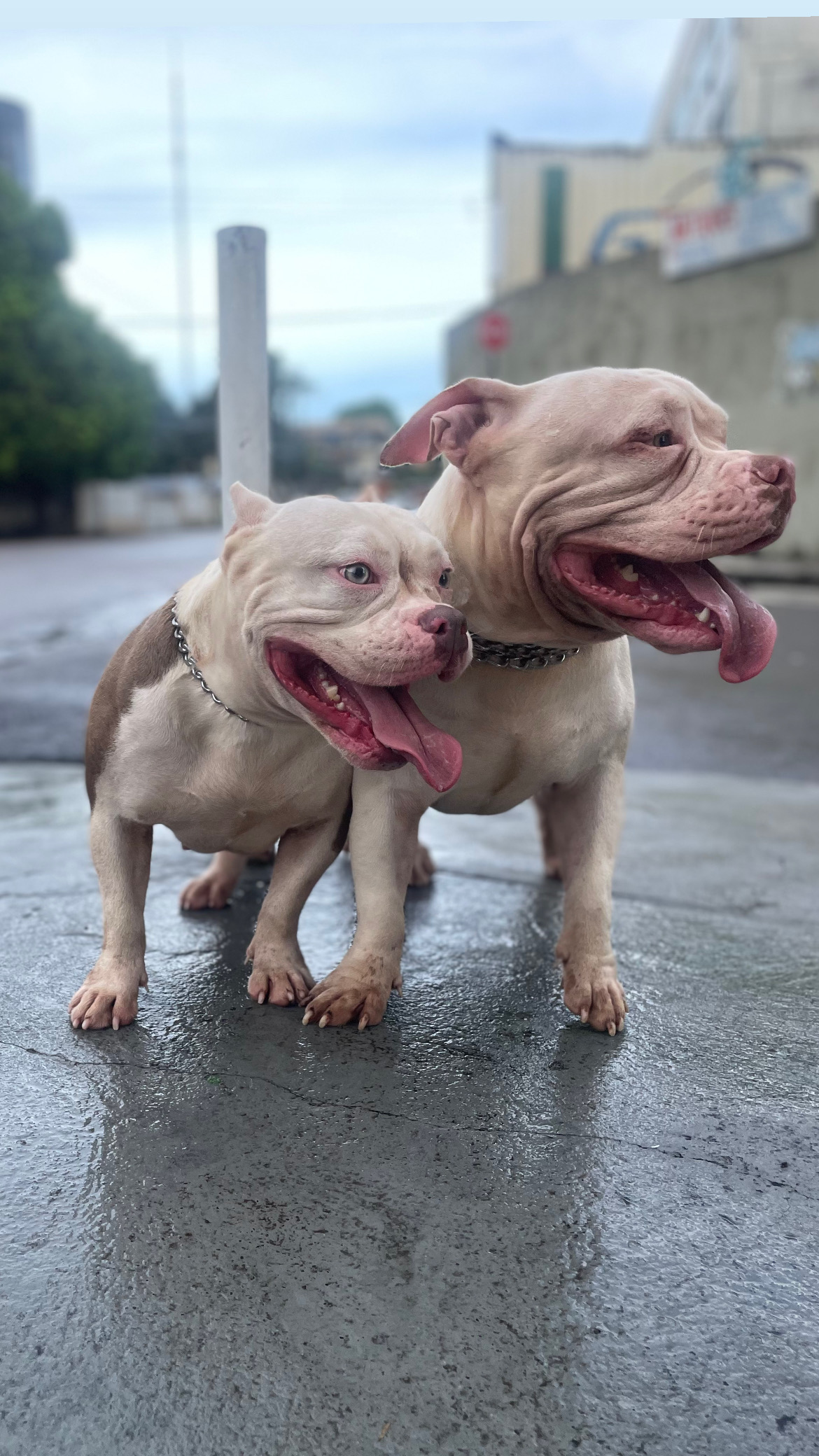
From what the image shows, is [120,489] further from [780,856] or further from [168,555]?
[780,856]

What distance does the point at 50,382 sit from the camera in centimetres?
3141

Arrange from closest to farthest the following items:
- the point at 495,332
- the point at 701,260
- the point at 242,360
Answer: the point at 242,360 < the point at 701,260 < the point at 495,332

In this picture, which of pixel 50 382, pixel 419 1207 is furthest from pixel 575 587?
pixel 50 382

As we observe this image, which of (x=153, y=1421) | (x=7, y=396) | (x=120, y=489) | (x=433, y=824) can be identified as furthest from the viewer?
(x=120, y=489)

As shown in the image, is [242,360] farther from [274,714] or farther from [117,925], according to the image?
[117,925]

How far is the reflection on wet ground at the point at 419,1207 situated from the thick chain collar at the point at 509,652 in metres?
0.74

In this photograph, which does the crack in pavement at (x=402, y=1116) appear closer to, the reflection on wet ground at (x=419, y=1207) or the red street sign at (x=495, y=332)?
the reflection on wet ground at (x=419, y=1207)

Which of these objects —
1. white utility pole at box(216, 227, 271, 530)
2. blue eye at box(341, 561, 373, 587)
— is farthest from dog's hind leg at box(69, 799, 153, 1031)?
white utility pole at box(216, 227, 271, 530)

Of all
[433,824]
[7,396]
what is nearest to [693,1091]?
[433,824]

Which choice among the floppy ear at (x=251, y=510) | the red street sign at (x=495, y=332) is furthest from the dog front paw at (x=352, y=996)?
the red street sign at (x=495, y=332)

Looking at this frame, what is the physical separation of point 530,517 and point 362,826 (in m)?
0.74

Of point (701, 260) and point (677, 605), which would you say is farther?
point (701, 260)

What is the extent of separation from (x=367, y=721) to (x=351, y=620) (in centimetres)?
19

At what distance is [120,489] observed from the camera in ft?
127
